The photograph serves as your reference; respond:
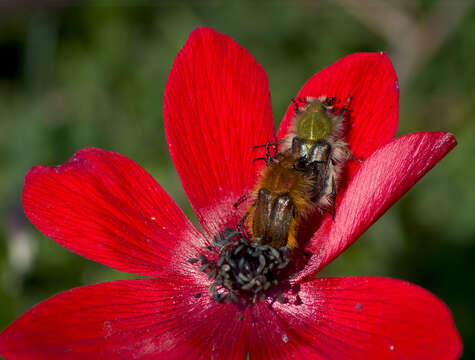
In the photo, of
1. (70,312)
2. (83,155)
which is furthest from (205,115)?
(70,312)

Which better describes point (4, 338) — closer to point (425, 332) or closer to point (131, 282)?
point (131, 282)

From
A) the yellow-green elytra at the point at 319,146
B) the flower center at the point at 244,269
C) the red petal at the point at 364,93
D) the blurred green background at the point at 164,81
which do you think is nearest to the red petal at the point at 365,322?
the flower center at the point at 244,269

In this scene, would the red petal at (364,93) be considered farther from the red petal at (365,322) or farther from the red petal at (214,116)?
the red petal at (365,322)

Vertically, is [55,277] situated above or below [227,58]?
below

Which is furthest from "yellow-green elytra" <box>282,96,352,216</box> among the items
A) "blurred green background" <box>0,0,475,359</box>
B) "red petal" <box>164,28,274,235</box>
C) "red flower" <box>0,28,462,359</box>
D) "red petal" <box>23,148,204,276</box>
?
"blurred green background" <box>0,0,475,359</box>

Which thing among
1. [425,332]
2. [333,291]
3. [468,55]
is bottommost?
[425,332]

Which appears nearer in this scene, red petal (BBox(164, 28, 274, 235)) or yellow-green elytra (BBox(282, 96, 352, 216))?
yellow-green elytra (BBox(282, 96, 352, 216))

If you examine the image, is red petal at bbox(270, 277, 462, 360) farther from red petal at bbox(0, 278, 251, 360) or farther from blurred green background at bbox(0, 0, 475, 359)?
blurred green background at bbox(0, 0, 475, 359)
